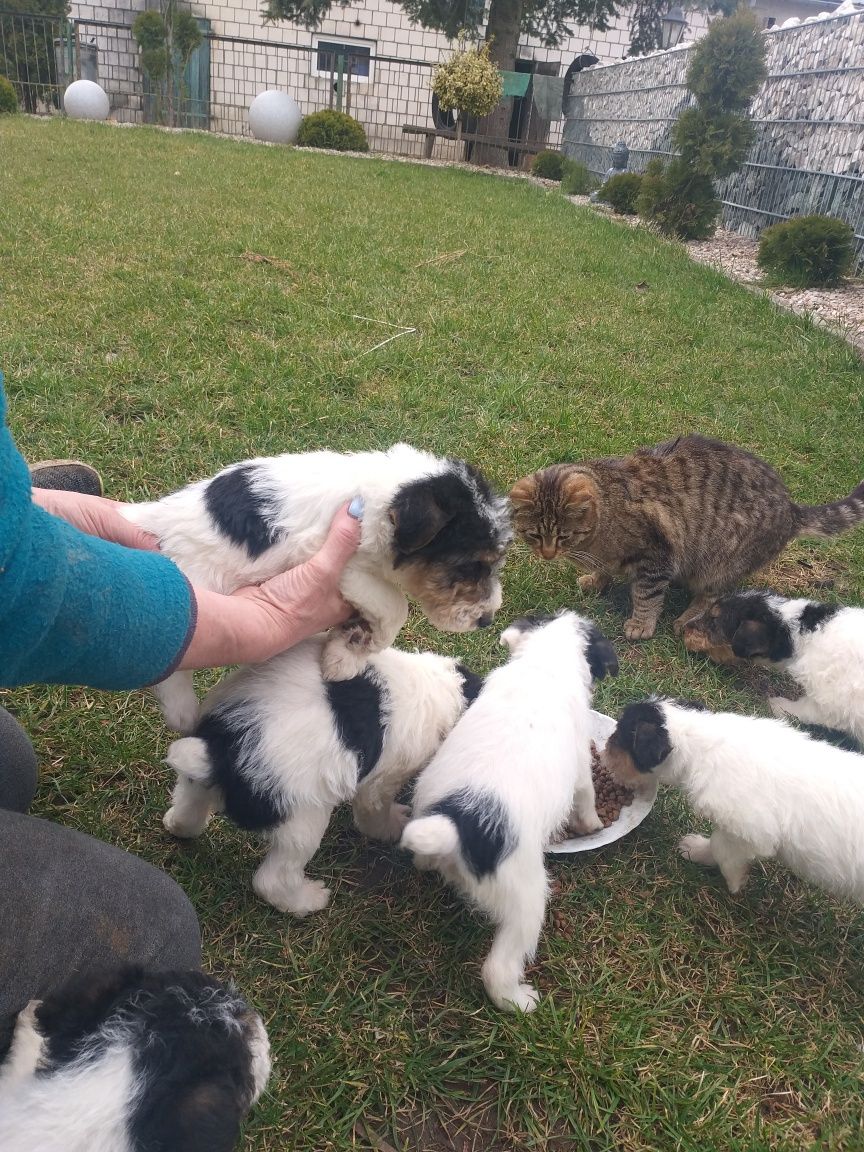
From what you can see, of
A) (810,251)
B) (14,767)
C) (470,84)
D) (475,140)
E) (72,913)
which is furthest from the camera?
(475,140)

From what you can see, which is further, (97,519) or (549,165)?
(549,165)

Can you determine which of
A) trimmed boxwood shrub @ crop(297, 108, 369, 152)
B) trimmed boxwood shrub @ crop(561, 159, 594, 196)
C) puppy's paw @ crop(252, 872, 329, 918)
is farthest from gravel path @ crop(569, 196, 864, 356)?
trimmed boxwood shrub @ crop(297, 108, 369, 152)

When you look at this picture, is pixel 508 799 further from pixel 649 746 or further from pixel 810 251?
pixel 810 251

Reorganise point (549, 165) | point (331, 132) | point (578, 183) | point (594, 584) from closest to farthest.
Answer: point (594, 584)
point (578, 183)
point (331, 132)
point (549, 165)

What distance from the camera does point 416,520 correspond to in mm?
2533

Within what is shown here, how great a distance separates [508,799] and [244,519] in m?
1.25

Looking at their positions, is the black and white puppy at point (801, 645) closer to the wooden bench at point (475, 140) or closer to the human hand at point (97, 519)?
the human hand at point (97, 519)

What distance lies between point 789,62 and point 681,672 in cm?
1483

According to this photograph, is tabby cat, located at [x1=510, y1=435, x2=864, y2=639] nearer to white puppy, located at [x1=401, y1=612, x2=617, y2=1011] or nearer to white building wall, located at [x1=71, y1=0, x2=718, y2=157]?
white puppy, located at [x1=401, y1=612, x2=617, y2=1011]

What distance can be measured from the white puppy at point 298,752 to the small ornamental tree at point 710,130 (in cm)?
1310

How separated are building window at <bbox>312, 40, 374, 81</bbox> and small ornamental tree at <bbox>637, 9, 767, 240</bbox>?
16.8m

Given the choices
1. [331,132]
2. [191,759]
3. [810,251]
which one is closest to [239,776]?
[191,759]

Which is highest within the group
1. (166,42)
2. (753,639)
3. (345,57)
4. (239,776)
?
(345,57)

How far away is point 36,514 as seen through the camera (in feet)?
5.58
